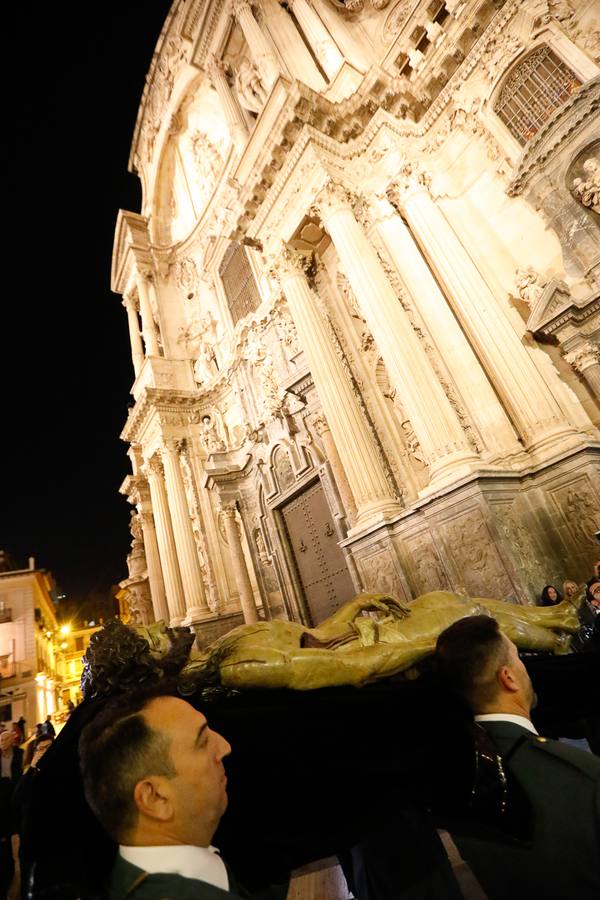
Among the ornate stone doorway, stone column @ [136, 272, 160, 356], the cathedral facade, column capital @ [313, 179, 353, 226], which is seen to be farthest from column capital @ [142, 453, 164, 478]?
column capital @ [313, 179, 353, 226]

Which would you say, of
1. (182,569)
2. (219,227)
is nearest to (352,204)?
(219,227)

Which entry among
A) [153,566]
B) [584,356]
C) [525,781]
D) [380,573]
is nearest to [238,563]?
[153,566]

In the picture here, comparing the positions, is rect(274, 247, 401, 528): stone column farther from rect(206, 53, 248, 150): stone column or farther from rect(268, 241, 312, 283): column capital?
rect(206, 53, 248, 150): stone column

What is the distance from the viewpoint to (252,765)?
1422 millimetres

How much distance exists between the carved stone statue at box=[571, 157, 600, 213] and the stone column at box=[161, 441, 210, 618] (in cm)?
1217

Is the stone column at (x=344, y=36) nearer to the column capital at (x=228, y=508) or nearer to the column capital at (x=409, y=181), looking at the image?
the column capital at (x=409, y=181)

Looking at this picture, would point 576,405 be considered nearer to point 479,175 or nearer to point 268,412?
point 479,175

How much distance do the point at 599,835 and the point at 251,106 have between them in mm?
16124

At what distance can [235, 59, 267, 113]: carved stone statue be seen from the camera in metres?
12.0

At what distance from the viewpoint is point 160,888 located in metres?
0.94

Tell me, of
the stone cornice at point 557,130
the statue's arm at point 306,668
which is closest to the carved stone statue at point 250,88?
the stone cornice at point 557,130

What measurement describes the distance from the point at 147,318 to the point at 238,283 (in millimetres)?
5181

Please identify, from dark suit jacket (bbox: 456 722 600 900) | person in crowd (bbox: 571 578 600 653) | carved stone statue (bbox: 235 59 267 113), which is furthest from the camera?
carved stone statue (bbox: 235 59 267 113)

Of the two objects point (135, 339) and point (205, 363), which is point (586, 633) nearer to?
point (205, 363)
